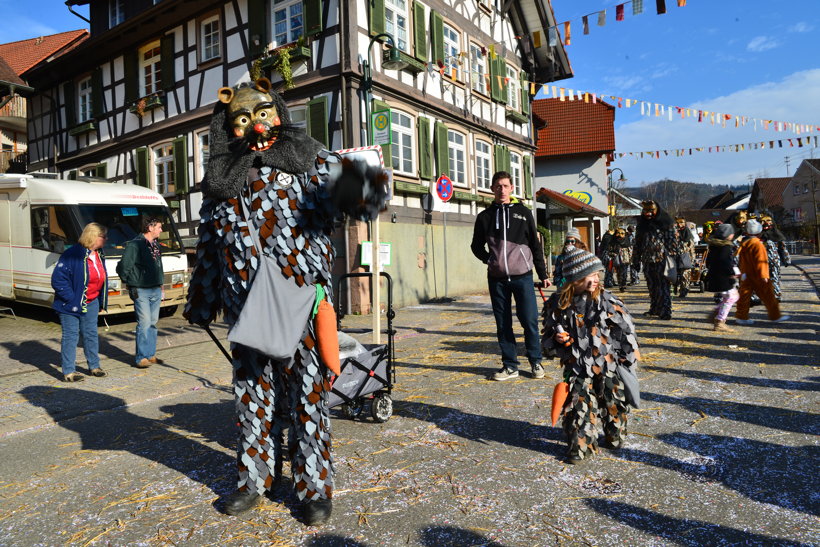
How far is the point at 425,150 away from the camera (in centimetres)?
1527

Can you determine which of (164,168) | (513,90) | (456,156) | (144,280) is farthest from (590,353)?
(513,90)

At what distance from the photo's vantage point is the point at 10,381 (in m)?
6.32

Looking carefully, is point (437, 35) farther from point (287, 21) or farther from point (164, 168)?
point (164, 168)

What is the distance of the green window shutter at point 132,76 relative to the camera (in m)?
17.9

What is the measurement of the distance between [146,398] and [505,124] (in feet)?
54.8

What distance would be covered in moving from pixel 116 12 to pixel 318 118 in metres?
11.2

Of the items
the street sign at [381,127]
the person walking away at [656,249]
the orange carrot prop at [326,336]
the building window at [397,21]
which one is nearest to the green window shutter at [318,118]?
the street sign at [381,127]

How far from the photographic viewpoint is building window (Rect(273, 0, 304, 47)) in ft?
45.6

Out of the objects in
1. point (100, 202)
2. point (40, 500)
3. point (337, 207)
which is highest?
point (100, 202)

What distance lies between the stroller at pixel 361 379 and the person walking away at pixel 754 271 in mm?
5960

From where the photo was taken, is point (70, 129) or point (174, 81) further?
point (70, 129)

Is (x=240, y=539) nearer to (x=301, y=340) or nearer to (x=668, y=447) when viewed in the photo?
(x=301, y=340)

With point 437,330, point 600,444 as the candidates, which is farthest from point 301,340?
point 437,330

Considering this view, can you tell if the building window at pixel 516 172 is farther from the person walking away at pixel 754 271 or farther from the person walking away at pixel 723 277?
the person walking away at pixel 754 271
